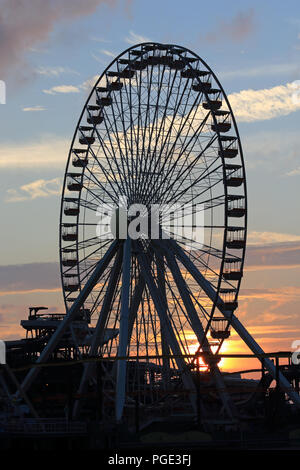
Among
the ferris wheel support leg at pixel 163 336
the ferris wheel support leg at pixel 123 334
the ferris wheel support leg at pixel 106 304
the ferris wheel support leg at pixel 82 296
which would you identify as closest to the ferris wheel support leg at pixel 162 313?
the ferris wheel support leg at pixel 163 336

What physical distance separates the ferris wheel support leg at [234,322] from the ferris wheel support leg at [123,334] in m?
3.70

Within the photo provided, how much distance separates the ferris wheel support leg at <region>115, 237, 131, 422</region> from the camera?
72562 mm

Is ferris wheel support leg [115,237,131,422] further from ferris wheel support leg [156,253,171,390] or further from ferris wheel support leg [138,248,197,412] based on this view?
ferris wheel support leg [156,253,171,390]

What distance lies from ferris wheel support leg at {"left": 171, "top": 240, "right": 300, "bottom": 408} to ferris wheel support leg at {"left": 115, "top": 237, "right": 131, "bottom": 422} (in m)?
3.70

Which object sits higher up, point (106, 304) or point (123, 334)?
point (106, 304)

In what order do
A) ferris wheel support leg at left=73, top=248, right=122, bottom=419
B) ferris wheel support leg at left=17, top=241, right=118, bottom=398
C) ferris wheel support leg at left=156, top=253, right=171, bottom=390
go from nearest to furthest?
ferris wheel support leg at left=156, top=253, right=171, bottom=390, ferris wheel support leg at left=73, top=248, right=122, bottom=419, ferris wheel support leg at left=17, top=241, right=118, bottom=398

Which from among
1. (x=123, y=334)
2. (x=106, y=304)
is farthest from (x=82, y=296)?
(x=123, y=334)

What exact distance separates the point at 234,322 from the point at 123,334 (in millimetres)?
9801

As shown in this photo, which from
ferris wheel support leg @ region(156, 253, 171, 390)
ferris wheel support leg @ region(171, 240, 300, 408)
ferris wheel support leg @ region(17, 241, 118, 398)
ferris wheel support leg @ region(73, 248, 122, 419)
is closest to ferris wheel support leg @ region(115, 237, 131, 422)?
ferris wheel support leg @ region(17, 241, 118, 398)

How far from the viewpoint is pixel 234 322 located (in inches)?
3169

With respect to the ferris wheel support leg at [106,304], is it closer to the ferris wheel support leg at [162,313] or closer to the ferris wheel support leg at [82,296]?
the ferris wheel support leg at [82,296]

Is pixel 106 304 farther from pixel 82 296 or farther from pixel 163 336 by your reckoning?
pixel 163 336

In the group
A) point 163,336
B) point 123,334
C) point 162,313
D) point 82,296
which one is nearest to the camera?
point 123,334
